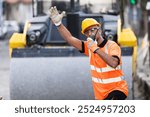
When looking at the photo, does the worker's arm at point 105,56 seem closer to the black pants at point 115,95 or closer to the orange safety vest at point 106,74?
the orange safety vest at point 106,74

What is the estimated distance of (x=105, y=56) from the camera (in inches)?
310

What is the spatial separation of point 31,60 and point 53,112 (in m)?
4.23

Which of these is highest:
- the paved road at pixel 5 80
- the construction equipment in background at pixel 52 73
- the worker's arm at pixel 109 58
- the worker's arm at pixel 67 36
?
the worker's arm at pixel 67 36

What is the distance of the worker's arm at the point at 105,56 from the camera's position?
7898 mm

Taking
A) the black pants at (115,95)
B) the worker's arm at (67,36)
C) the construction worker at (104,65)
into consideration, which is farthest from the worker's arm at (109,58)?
the worker's arm at (67,36)

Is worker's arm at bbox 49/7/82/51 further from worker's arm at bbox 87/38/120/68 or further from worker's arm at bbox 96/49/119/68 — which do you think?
worker's arm at bbox 96/49/119/68

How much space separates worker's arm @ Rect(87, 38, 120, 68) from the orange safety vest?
80mm

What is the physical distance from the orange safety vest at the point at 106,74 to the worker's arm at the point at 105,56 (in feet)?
0.26

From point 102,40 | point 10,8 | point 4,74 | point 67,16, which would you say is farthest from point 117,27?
point 10,8

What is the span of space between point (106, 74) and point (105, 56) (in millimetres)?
323

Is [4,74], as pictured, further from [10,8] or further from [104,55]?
[10,8]

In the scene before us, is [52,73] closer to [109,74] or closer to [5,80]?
[109,74]

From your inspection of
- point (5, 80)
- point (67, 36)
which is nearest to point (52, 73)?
point (67, 36)

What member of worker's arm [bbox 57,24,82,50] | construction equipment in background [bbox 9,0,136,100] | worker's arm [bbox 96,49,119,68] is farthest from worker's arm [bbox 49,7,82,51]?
construction equipment in background [bbox 9,0,136,100]
